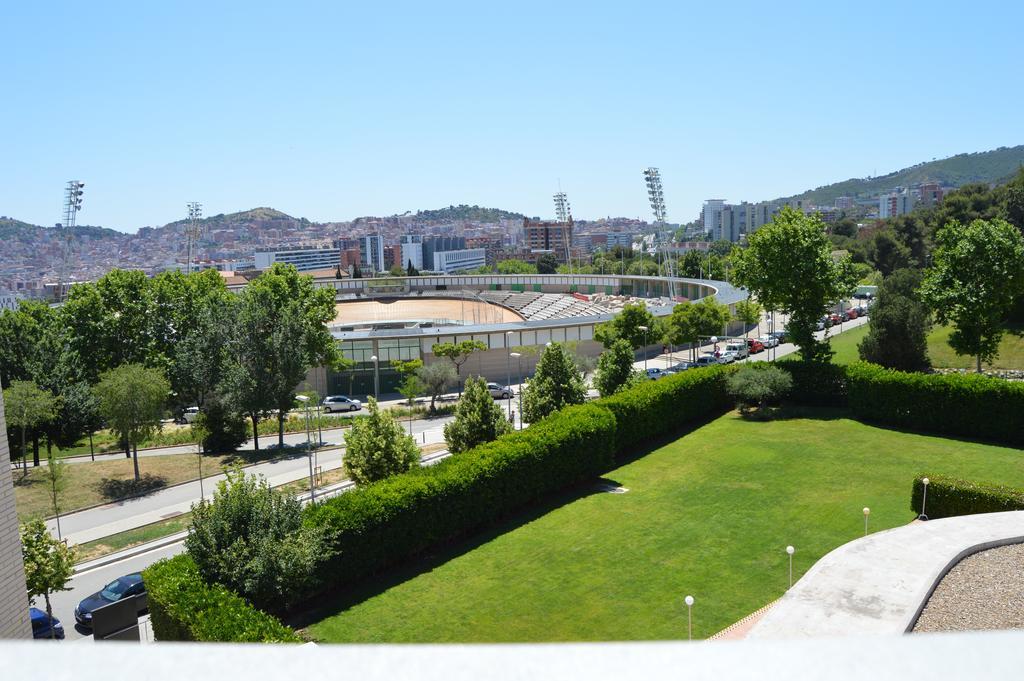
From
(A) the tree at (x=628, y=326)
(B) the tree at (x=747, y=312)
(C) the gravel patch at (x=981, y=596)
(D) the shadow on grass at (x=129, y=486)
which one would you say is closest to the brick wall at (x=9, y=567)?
(C) the gravel patch at (x=981, y=596)

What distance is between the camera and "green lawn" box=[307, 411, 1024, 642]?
15.0 metres

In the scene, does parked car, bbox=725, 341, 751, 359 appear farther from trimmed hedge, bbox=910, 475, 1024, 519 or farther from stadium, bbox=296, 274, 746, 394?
trimmed hedge, bbox=910, 475, 1024, 519

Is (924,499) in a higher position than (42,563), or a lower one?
lower

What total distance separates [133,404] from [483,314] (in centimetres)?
5524

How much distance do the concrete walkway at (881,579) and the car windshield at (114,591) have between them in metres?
13.7

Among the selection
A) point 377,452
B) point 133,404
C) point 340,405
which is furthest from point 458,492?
point 340,405

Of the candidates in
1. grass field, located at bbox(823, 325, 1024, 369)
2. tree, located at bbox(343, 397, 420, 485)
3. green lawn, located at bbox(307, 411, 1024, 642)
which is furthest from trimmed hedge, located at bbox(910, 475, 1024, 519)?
grass field, located at bbox(823, 325, 1024, 369)

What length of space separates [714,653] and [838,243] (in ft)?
401

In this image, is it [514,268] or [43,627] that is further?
[514,268]

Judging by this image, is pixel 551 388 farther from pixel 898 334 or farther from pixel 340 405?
pixel 898 334

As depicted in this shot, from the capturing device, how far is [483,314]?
265 feet

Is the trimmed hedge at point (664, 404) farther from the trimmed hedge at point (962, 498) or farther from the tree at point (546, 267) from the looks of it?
the tree at point (546, 267)

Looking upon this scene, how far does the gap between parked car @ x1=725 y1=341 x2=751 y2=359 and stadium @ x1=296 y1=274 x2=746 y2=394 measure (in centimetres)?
525

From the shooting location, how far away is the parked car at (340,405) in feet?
146
